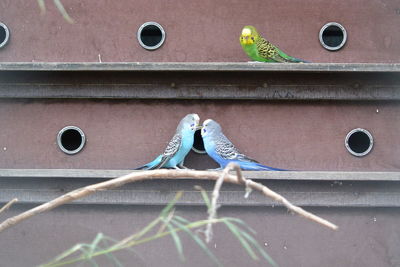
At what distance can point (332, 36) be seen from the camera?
16.4ft

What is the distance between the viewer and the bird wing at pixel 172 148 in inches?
178

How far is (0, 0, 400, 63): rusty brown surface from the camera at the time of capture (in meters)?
4.81

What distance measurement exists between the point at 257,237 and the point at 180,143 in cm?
70

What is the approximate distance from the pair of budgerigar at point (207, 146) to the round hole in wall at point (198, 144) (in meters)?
0.23

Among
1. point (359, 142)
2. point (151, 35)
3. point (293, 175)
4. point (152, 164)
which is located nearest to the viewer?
point (293, 175)

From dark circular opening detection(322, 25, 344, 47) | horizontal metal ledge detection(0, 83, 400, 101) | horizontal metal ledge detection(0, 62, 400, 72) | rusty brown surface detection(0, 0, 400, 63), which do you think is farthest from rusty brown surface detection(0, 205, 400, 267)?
dark circular opening detection(322, 25, 344, 47)

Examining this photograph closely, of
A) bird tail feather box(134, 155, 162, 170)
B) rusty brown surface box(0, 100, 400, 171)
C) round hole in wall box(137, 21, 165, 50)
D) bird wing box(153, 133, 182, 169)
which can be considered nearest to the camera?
bird wing box(153, 133, 182, 169)

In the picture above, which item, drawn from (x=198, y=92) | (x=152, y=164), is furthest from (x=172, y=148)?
(x=198, y=92)

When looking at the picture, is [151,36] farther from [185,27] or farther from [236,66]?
[236,66]

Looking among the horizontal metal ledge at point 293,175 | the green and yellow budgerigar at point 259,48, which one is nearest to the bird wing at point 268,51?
the green and yellow budgerigar at point 259,48

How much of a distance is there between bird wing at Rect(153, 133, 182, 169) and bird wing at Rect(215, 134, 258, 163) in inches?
8.3

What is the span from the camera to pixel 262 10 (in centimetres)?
485

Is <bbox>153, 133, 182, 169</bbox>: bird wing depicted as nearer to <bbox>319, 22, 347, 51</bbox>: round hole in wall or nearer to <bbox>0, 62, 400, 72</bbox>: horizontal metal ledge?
<bbox>0, 62, 400, 72</bbox>: horizontal metal ledge

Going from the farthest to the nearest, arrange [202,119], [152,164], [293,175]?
[202,119] < [152,164] < [293,175]
